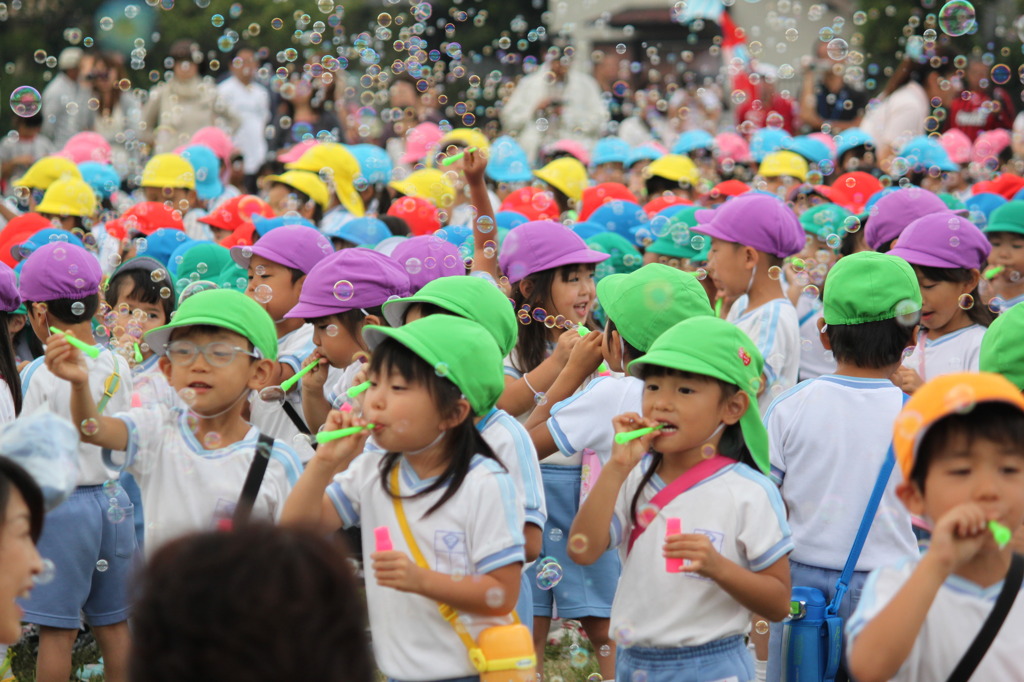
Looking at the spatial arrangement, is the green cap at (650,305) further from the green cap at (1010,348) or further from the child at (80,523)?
the child at (80,523)

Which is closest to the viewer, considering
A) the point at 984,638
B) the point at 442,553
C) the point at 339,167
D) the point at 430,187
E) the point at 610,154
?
the point at 984,638

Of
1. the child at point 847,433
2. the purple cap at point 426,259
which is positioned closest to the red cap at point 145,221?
the purple cap at point 426,259

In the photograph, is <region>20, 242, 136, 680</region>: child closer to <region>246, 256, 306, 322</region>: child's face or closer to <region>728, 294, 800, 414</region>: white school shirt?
<region>246, 256, 306, 322</region>: child's face

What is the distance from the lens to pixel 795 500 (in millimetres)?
3479

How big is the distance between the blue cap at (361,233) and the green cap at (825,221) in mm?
2085

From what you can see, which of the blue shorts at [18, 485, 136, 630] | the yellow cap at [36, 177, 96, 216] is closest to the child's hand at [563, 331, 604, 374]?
the blue shorts at [18, 485, 136, 630]

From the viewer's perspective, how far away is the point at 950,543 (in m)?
2.13

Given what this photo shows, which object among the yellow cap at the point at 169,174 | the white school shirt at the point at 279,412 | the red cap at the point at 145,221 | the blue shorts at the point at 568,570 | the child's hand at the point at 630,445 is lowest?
the blue shorts at the point at 568,570

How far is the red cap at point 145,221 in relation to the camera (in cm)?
652

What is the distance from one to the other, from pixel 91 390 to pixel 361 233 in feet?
7.73

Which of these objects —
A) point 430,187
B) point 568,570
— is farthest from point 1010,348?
point 430,187

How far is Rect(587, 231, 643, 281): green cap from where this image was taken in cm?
567

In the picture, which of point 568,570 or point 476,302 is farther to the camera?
point 568,570

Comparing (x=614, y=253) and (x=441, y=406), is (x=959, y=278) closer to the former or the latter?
(x=614, y=253)
